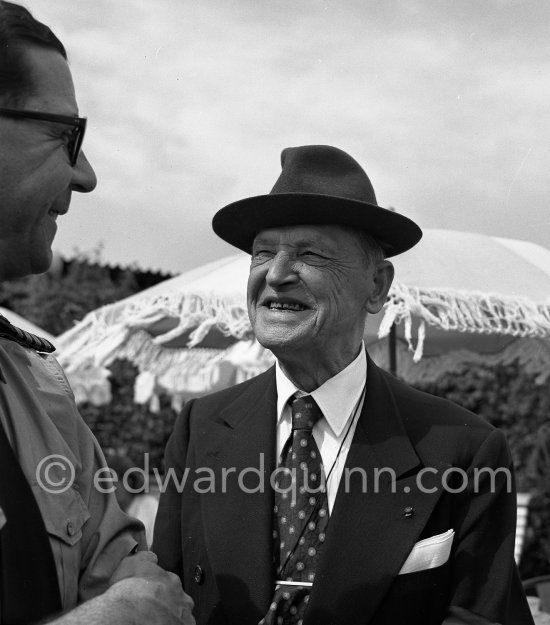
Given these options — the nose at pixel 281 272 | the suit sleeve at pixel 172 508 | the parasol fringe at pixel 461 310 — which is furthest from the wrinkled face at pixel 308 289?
the parasol fringe at pixel 461 310

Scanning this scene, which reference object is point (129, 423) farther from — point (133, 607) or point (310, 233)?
point (133, 607)

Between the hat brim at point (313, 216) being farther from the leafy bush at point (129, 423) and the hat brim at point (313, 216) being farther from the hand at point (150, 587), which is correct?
the leafy bush at point (129, 423)

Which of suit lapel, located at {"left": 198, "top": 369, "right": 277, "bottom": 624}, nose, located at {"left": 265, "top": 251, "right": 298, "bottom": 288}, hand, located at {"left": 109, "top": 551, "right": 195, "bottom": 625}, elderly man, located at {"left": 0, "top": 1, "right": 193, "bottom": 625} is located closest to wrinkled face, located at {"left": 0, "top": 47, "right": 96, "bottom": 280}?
elderly man, located at {"left": 0, "top": 1, "right": 193, "bottom": 625}

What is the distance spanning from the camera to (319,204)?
2.49m

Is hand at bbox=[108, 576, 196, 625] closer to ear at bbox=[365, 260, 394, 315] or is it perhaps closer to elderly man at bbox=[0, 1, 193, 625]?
elderly man at bbox=[0, 1, 193, 625]

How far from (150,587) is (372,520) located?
3.31 ft

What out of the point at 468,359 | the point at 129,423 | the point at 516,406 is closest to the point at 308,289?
the point at 468,359

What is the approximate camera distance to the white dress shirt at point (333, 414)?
248cm

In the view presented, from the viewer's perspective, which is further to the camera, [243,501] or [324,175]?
[324,175]

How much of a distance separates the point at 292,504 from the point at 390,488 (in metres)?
0.28

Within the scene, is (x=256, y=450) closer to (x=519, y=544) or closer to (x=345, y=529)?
(x=345, y=529)

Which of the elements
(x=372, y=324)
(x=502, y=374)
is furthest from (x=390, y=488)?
(x=502, y=374)

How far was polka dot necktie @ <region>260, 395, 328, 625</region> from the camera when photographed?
7.54ft

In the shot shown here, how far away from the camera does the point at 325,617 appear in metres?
2.25
